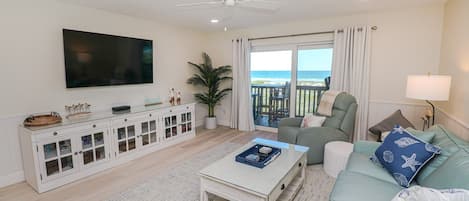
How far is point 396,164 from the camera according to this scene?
183 cm

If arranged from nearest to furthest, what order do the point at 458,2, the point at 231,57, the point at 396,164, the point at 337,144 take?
the point at 396,164
the point at 458,2
the point at 337,144
the point at 231,57

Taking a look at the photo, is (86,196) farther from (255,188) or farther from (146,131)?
(255,188)

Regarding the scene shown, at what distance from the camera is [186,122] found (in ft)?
14.3

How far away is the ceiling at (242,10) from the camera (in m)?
3.13

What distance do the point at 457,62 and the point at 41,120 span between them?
4786mm

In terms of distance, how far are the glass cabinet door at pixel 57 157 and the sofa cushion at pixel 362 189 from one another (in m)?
2.86

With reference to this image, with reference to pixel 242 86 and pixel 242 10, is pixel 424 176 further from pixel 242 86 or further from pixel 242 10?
pixel 242 86

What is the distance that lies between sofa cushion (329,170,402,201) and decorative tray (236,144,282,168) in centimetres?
62

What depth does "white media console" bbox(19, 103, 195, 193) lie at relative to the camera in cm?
249

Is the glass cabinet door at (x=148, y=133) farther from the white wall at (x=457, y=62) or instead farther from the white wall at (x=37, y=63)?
the white wall at (x=457, y=62)

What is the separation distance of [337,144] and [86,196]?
2956mm

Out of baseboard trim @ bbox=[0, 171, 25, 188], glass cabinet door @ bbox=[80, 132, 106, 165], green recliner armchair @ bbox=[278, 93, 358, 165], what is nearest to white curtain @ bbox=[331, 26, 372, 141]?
green recliner armchair @ bbox=[278, 93, 358, 165]

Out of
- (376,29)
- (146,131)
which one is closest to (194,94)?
(146,131)

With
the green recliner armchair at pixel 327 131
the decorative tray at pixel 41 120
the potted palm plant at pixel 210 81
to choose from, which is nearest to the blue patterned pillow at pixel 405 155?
the green recliner armchair at pixel 327 131
